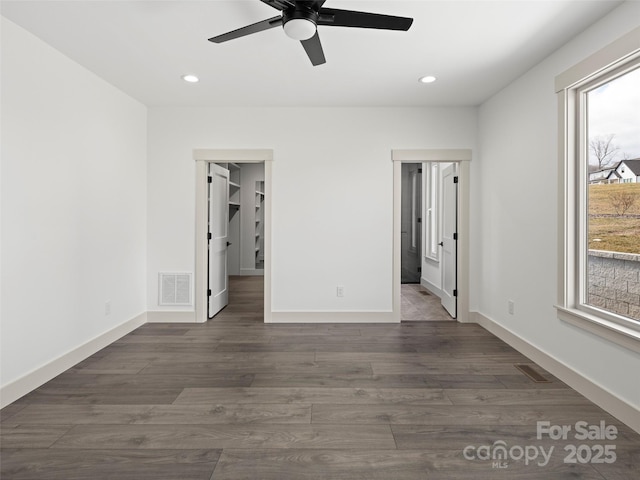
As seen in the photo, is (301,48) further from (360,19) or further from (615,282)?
(615,282)

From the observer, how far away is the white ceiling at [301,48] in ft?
7.09

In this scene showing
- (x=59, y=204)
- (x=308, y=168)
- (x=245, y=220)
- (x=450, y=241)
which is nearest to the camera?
(x=59, y=204)

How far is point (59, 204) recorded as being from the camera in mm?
2646

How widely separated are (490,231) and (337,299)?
188 cm

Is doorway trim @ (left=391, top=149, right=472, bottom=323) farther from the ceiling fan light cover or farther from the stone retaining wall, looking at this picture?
the ceiling fan light cover

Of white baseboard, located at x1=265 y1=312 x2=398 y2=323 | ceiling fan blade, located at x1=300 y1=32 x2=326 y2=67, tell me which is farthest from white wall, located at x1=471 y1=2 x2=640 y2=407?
ceiling fan blade, located at x1=300 y1=32 x2=326 y2=67

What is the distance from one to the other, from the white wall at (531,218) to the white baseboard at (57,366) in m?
3.83

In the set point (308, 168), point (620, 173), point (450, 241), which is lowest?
point (450, 241)

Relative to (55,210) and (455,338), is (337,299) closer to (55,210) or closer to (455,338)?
(455,338)

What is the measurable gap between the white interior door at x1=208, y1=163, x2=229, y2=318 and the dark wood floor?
3.81ft

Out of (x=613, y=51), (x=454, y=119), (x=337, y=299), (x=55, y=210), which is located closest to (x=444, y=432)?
(x=337, y=299)

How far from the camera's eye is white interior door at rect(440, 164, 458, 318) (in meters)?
4.14

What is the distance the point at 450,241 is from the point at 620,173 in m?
2.19

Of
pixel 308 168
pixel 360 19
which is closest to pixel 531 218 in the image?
pixel 360 19
